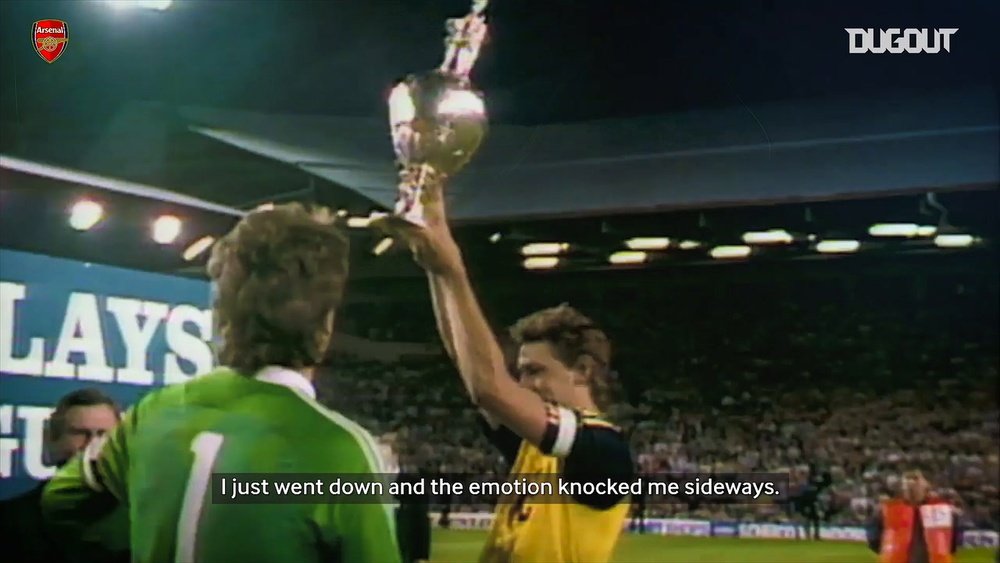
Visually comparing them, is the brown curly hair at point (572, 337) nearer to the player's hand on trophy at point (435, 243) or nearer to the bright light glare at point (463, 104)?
the player's hand on trophy at point (435, 243)

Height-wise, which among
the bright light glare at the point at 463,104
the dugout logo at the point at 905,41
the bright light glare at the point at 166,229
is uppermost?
the dugout logo at the point at 905,41

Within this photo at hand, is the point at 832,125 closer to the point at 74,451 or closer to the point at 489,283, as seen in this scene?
the point at 489,283

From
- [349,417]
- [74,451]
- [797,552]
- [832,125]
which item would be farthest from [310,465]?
[832,125]

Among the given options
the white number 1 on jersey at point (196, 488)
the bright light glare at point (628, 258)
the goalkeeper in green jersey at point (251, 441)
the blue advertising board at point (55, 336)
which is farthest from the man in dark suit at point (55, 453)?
the bright light glare at point (628, 258)

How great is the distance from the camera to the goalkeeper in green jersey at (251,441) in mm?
1574

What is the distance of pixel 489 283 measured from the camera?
1.90 m

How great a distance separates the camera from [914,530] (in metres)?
1.85

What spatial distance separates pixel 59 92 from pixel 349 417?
0.88 metres

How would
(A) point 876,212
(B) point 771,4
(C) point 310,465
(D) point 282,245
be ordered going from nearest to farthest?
1. (C) point 310,465
2. (D) point 282,245
3. (A) point 876,212
4. (B) point 771,4

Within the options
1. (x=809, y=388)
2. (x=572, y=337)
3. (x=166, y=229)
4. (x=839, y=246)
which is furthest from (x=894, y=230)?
(x=166, y=229)

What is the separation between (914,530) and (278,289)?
44.2 inches

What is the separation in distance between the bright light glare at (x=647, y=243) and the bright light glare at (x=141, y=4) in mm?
988

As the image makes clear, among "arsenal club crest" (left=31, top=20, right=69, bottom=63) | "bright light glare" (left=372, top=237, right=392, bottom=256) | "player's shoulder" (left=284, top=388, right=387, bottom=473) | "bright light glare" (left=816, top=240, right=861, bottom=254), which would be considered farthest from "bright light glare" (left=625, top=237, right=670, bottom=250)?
"arsenal club crest" (left=31, top=20, right=69, bottom=63)

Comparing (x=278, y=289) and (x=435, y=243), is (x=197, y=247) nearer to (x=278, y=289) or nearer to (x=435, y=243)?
(x=278, y=289)
